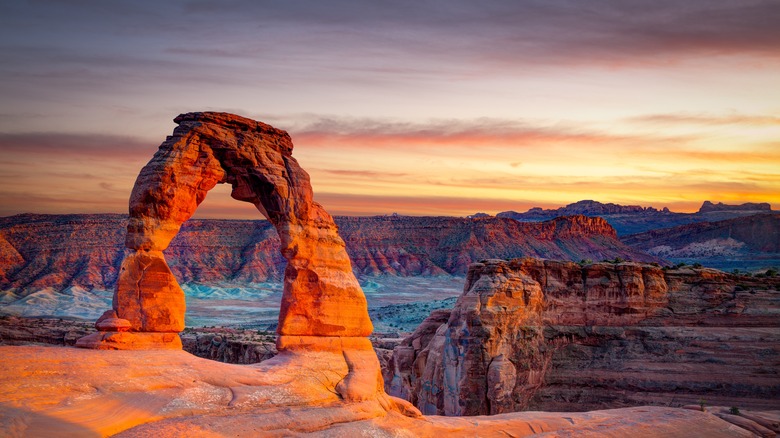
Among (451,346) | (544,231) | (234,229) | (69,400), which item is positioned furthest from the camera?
(544,231)

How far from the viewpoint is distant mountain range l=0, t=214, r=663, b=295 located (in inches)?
4270

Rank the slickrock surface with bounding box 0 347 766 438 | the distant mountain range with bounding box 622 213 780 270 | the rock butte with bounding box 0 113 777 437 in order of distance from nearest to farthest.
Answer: the slickrock surface with bounding box 0 347 766 438 → the rock butte with bounding box 0 113 777 437 → the distant mountain range with bounding box 622 213 780 270

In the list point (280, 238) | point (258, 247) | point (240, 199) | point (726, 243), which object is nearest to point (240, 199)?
point (240, 199)

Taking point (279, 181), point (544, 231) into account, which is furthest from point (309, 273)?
point (544, 231)

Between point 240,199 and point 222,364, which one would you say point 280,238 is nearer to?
point 240,199

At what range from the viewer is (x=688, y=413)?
26594mm

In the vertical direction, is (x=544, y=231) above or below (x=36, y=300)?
above

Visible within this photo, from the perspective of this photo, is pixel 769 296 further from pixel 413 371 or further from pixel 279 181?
pixel 279 181

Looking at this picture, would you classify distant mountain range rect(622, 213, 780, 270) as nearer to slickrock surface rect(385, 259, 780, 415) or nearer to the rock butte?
slickrock surface rect(385, 259, 780, 415)

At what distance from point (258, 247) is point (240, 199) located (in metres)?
111

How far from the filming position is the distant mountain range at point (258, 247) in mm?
108469

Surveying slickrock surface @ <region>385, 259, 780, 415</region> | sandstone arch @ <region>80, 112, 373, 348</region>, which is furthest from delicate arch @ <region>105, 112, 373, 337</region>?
slickrock surface @ <region>385, 259, 780, 415</region>

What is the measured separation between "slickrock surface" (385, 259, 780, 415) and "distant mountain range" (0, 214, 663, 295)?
275ft

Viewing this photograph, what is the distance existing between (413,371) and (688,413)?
1076 cm
